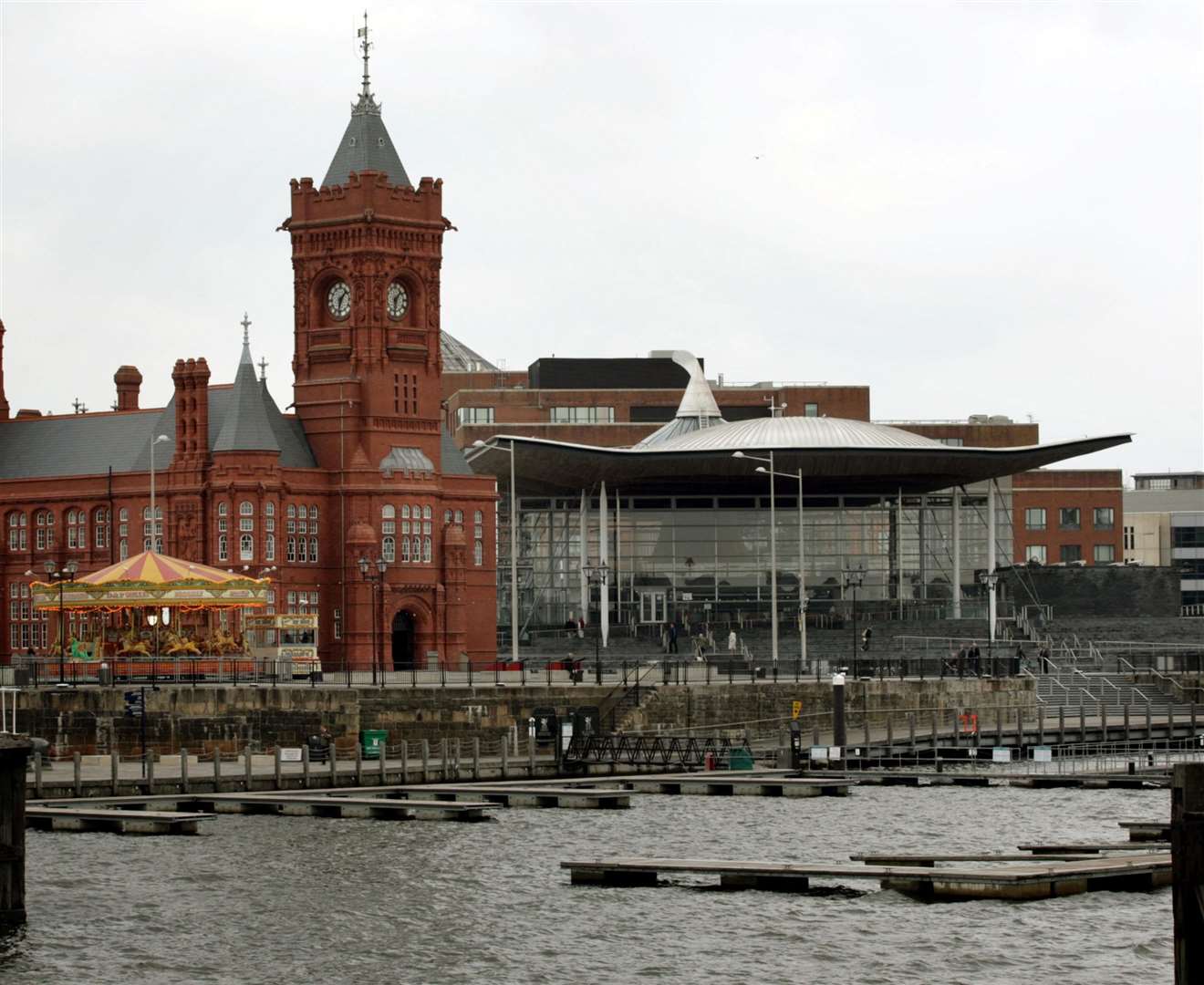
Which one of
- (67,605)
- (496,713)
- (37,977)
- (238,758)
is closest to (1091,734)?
(496,713)

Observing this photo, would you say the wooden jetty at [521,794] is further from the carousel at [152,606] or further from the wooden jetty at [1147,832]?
the carousel at [152,606]

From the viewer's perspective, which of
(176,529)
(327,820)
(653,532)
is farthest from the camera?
(653,532)

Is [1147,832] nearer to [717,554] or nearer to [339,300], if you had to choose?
[339,300]

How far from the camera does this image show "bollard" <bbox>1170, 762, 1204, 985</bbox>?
1448 inches

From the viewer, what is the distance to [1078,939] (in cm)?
4978

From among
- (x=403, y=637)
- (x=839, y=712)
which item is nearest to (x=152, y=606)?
(x=403, y=637)

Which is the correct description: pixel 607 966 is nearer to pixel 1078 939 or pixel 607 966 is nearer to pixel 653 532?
pixel 1078 939

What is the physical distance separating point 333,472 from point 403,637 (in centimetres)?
835

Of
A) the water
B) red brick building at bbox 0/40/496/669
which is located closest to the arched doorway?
red brick building at bbox 0/40/496/669

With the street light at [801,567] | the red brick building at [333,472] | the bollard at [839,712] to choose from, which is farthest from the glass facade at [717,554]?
the bollard at [839,712]

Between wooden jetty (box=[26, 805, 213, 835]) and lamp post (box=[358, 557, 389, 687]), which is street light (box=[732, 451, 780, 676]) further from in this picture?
wooden jetty (box=[26, 805, 213, 835])

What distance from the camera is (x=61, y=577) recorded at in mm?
111438

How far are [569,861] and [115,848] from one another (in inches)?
526

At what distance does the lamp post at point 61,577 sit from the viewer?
9669 centimetres
